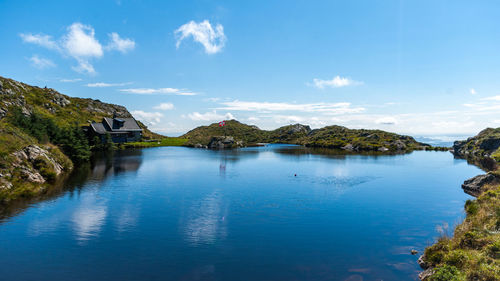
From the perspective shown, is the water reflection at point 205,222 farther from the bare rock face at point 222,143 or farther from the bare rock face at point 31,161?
the bare rock face at point 222,143

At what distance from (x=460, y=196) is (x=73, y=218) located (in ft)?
205

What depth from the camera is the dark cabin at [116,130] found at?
440 ft

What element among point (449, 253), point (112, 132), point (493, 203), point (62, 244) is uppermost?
point (112, 132)

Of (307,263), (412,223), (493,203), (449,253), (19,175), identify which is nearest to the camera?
(449,253)

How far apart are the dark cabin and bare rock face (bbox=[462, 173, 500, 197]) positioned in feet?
452

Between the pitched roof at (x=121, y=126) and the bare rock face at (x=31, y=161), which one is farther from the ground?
the pitched roof at (x=121, y=126)

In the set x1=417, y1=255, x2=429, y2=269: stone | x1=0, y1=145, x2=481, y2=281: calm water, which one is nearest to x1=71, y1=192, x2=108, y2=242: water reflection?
x1=0, y1=145, x2=481, y2=281: calm water

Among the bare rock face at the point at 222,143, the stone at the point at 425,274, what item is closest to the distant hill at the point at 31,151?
the stone at the point at 425,274

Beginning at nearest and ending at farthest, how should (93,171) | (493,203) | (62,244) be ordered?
(62,244), (493,203), (93,171)

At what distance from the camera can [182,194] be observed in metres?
49.0

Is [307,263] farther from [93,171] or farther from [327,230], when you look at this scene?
[93,171]

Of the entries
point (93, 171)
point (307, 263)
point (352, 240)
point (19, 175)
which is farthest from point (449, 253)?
point (93, 171)

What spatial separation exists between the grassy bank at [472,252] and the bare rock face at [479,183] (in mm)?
22365

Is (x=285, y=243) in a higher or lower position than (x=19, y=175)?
lower
